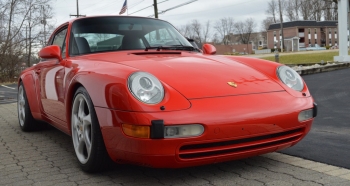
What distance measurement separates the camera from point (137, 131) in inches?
94.4

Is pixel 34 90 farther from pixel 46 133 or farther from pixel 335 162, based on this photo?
pixel 335 162

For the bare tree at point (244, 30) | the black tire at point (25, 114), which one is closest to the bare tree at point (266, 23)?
the bare tree at point (244, 30)

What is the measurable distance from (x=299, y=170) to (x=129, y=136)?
1327 mm

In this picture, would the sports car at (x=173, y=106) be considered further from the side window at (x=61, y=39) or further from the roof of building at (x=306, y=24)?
the roof of building at (x=306, y=24)

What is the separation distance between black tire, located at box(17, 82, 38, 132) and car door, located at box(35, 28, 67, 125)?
62cm

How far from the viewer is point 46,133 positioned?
508cm

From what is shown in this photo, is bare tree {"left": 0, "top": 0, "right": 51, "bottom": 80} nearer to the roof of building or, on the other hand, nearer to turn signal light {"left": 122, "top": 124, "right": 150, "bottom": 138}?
turn signal light {"left": 122, "top": 124, "right": 150, "bottom": 138}

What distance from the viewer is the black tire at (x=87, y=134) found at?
110 inches

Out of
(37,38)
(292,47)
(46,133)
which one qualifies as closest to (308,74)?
(46,133)

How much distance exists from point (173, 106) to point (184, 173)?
0.69m

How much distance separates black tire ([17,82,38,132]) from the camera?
5020 mm

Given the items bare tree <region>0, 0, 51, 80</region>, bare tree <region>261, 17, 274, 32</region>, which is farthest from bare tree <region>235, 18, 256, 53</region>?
bare tree <region>0, 0, 51, 80</region>

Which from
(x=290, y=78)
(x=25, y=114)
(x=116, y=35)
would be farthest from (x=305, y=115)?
(x=25, y=114)

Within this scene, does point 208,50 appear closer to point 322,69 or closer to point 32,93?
point 32,93
